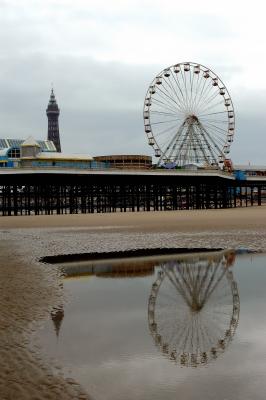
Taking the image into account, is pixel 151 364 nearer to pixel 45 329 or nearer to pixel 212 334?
pixel 212 334

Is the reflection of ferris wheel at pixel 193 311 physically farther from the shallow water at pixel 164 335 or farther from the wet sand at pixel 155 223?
the wet sand at pixel 155 223

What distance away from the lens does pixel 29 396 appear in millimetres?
5055

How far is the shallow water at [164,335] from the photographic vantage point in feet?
17.9

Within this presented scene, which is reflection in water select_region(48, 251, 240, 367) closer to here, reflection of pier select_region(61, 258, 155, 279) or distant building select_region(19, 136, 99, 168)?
reflection of pier select_region(61, 258, 155, 279)

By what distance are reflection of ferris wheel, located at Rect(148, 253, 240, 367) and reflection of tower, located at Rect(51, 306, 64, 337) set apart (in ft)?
4.59

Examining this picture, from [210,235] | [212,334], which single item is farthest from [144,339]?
[210,235]

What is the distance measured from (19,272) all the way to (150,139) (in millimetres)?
45210

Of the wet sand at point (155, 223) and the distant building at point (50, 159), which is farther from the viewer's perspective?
the distant building at point (50, 159)

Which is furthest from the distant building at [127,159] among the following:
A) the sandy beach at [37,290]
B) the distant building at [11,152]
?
the sandy beach at [37,290]

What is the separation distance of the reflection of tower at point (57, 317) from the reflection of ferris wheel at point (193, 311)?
1.40m

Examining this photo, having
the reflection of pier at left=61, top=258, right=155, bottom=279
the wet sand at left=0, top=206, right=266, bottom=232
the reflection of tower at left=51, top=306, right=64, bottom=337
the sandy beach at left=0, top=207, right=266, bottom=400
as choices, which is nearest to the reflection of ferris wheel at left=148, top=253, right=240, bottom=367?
the reflection of pier at left=61, top=258, right=155, bottom=279

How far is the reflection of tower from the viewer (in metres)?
8.01

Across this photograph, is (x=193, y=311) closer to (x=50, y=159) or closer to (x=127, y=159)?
(x=50, y=159)

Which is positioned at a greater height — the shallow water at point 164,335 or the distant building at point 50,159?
the distant building at point 50,159
